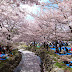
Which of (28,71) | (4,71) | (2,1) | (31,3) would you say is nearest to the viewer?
(31,3)

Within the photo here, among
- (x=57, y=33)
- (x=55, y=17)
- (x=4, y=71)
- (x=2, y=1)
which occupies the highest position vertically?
(x=2, y=1)

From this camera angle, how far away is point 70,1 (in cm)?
529

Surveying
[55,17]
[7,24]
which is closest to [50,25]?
[55,17]

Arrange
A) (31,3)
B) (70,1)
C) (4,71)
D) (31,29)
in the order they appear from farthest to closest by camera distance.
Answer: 1. (31,29)
2. (4,71)
3. (70,1)
4. (31,3)

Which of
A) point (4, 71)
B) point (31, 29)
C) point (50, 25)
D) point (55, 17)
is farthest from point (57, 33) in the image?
point (31, 29)

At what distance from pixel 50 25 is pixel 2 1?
6.20 m

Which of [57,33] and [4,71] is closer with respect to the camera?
[4,71]

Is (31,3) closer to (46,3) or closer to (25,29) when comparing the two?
(46,3)

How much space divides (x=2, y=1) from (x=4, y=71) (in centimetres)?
462

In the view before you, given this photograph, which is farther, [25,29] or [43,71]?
[25,29]

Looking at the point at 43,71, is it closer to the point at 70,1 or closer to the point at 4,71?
the point at 4,71

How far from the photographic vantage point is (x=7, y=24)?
14469mm

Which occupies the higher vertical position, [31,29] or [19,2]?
[19,2]

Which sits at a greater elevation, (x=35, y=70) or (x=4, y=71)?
(x=4, y=71)
